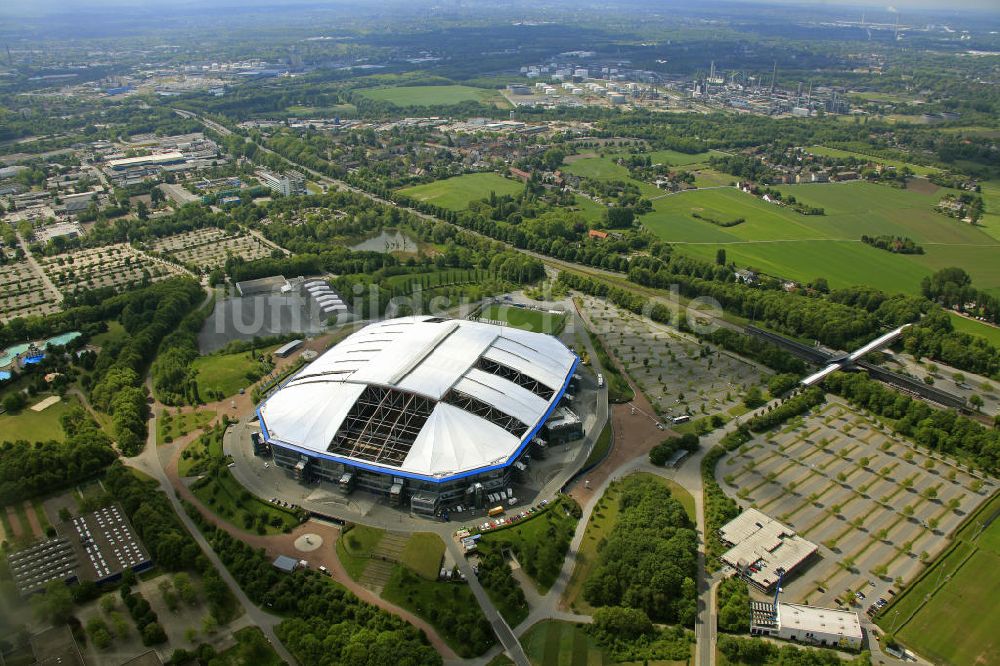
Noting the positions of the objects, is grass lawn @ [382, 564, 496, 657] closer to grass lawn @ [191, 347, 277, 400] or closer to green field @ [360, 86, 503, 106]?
grass lawn @ [191, 347, 277, 400]

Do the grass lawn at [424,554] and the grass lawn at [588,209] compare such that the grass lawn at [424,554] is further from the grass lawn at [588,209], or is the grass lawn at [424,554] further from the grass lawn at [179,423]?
the grass lawn at [588,209]

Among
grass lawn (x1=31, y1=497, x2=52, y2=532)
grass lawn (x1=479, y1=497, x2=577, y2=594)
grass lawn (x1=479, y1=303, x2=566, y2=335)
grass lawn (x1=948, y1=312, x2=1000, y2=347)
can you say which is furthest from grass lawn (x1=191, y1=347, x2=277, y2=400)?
grass lawn (x1=948, y1=312, x2=1000, y2=347)

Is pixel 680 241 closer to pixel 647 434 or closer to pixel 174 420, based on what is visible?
pixel 647 434

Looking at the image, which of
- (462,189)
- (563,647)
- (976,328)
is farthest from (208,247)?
(976,328)

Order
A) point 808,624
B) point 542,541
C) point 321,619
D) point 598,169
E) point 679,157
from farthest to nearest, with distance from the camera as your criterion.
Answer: point 679,157 < point 598,169 < point 542,541 < point 321,619 < point 808,624

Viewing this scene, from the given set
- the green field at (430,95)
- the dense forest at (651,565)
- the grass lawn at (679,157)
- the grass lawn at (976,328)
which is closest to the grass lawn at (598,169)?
the grass lawn at (679,157)

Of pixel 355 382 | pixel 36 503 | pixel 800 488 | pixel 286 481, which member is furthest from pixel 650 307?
pixel 36 503

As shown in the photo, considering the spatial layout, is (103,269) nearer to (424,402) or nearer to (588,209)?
(424,402)
